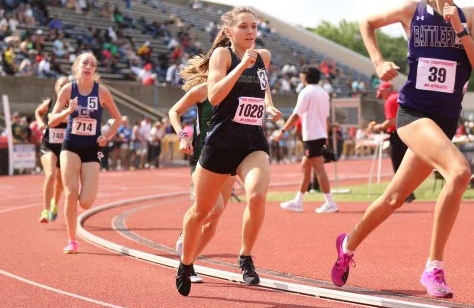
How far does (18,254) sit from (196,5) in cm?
4836

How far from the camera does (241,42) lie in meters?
6.66

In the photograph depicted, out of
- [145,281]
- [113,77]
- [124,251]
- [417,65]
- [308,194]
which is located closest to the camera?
[417,65]

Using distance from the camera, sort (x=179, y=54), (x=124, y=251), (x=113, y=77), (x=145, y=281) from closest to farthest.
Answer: (x=145, y=281)
(x=124, y=251)
(x=113, y=77)
(x=179, y=54)

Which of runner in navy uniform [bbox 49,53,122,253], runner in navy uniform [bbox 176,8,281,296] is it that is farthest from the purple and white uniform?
runner in navy uniform [bbox 49,53,122,253]

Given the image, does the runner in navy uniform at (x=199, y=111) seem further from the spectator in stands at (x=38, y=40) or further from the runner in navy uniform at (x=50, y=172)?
the spectator in stands at (x=38, y=40)

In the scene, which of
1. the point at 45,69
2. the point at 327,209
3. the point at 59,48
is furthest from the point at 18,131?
the point at 327,209

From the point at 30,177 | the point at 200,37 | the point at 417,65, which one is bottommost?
the point at 30,177

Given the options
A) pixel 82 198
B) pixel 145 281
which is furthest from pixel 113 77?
pixel 145 281

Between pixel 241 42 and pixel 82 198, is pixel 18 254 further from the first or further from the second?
pixel 241 42

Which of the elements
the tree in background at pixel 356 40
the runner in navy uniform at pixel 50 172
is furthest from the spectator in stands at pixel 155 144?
the tree in background at pixel 356 40

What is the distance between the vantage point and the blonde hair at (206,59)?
264 inches

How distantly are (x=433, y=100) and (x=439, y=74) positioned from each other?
0.60 feet

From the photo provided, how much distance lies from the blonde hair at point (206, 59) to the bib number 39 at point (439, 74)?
1.33 m

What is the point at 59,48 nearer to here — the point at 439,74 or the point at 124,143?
the point at 124,143
